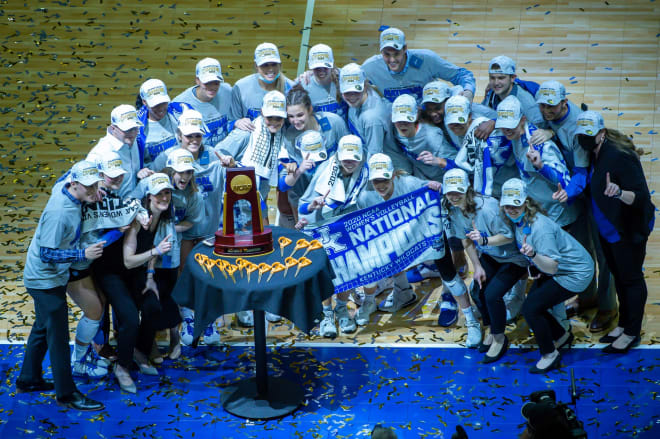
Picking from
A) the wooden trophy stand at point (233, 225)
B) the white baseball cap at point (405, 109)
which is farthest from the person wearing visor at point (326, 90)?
the wooden trophy stand at point (233, 225)

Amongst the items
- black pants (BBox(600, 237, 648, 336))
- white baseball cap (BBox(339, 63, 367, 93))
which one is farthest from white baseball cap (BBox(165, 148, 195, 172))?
black pants (BBox(600, 237, 648, 336))

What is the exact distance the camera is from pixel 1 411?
6707 millimetres

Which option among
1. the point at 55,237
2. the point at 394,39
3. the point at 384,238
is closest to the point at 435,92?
the point at 394,39

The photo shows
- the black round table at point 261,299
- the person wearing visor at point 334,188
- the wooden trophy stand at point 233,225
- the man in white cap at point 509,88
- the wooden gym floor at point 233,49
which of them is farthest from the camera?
the wooden gym floor at point 233,49

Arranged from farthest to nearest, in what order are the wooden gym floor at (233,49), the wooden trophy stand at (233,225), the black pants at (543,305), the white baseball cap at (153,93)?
the wooden gym floor at (233,49)
the white baseball cap at (153,93)
the black pants at (543,305)
the wooden trophy stand at (233,225)

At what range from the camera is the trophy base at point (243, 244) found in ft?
21.5

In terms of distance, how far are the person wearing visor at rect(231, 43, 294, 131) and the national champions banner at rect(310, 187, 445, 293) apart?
4.28 ft

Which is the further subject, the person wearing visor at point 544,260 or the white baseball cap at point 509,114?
the white baseball cap at point 509,114

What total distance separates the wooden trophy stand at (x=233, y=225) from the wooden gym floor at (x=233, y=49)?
3.78 meters

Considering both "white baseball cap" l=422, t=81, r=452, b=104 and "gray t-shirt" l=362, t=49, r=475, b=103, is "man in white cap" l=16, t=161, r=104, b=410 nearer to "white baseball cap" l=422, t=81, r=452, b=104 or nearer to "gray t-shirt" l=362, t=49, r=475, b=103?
"white baseball cap" l=422, t=81, r=452, b=104

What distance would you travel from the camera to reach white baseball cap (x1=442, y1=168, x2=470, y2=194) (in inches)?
279

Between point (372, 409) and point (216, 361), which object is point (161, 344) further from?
point (372, 409)

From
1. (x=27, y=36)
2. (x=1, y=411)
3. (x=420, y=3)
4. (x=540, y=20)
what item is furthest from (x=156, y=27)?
(x=1, y=411)

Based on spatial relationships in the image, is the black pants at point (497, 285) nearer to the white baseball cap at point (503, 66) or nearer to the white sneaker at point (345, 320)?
the white sneaker at point (345, 320)
